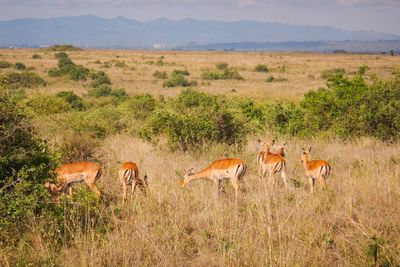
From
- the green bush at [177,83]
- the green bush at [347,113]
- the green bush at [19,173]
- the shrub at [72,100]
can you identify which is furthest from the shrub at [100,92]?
the green bush at [19,173]

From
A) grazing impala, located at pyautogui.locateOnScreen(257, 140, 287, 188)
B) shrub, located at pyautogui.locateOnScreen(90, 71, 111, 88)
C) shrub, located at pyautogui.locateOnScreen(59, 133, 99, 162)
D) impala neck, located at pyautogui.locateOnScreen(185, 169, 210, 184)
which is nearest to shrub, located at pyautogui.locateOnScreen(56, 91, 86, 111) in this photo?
Answer: shrub, located at pyautogui.locateOnScreen(90, 71, 111, 88)

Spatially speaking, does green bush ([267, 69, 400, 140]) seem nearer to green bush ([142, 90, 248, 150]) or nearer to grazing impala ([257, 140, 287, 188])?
green bush ([142, 90, 248, 150])

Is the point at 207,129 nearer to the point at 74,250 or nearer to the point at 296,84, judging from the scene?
the point at 74,250

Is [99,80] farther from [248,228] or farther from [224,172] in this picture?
[248,228]

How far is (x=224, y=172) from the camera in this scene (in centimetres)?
855

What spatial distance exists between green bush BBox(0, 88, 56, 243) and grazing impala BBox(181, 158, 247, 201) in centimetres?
316

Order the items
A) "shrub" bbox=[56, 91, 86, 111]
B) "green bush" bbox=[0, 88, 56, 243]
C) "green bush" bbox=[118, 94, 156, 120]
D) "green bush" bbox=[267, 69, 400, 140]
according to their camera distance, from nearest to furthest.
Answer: "green bush" bbox=[0, 88, 56, 243]
"green bush" bbox=[267, 69, 400, 140]
"green bush" bbox=[118, 94, 156, 120]
"shrub" bbox=[56, 91, 86, 111]

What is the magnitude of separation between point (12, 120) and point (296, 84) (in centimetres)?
4258

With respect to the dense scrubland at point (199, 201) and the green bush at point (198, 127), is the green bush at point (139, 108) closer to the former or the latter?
the dense scrubland at point (199, 201)

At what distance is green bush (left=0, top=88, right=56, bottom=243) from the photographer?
213 inches

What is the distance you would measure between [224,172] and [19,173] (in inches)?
158

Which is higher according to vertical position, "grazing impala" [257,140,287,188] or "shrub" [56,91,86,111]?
"grazing impala" [257,140,287,188]

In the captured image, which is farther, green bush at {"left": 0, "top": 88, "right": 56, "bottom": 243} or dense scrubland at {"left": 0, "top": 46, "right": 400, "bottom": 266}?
green bush at {"left": 0, "top": 88, "right": 56, "bottom": 243}

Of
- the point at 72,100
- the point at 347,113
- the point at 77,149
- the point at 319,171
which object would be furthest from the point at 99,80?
the point at 319,171
